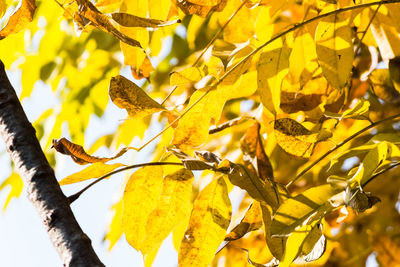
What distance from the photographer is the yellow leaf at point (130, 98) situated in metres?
0.58

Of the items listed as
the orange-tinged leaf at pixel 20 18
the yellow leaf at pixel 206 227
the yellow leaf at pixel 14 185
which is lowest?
the yellow leaf at pixel 206 227

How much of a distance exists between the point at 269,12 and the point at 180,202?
0.97ft

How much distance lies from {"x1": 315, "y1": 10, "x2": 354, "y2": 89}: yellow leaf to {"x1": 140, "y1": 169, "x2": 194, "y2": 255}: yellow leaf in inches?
7.7

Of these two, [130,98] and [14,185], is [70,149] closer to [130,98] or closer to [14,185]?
[130,98]

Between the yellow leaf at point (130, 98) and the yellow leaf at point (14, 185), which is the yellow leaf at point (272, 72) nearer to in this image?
the yellow leaf at point (130, 98)

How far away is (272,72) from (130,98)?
16 centimetres

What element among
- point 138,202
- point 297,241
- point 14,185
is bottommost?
point 297,241

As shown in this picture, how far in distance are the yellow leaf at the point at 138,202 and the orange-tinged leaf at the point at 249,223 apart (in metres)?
0.09

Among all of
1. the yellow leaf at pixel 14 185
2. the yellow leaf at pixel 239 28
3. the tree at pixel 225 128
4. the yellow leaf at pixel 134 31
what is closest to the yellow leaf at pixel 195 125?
the tree at pixel 225 128

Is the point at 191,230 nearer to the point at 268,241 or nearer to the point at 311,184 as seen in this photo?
the point at 268,241

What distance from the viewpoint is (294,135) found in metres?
0.60

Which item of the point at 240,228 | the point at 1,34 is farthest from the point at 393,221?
the point at 1,34

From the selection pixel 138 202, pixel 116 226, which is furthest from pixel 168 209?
pixel 116 226

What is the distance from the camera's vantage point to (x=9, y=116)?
54cm
